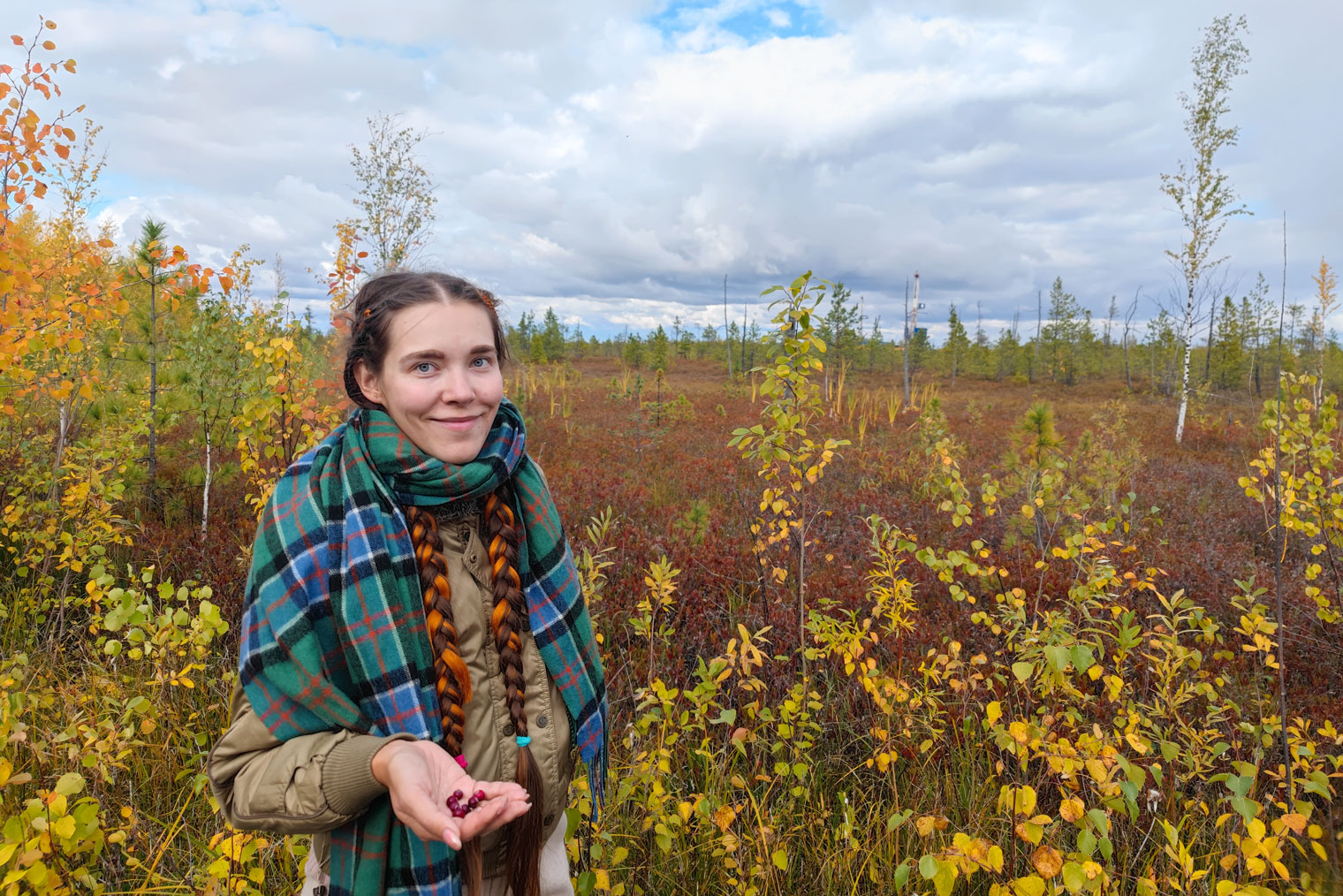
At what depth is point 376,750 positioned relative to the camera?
3.44 ft

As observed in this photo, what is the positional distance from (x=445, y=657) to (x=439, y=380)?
0.54 metres

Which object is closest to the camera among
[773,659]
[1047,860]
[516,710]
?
[516,710]

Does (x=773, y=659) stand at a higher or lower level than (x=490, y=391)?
lower

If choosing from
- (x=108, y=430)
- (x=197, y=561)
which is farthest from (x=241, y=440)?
(x=197, y=561)

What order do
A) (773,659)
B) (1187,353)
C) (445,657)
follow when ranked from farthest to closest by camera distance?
(1187,353), (773,659), (445,657)

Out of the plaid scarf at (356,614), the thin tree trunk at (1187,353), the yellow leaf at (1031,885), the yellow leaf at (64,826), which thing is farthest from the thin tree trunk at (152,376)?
the thin tree trunk at (1187,353)

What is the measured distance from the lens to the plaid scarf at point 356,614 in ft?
3.68

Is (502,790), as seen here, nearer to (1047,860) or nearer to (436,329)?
(436,329)

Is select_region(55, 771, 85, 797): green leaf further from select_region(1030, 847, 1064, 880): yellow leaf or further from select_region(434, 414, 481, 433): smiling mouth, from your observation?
select_region(1030, 847, 1064, 880): yellow leaf

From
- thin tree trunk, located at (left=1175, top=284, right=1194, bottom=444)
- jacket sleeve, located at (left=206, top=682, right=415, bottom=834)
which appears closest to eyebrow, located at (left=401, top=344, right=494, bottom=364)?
jacket sleeve, located at (left=206, top=682, right=415, bottom=834)

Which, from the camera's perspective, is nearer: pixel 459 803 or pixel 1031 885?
pixel 459 803

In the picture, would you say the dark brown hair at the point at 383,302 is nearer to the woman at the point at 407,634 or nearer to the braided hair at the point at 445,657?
the woman at the point at 407,634

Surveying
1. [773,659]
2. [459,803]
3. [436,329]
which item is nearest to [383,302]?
[436,329]

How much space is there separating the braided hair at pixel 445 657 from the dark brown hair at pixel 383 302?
384mm
